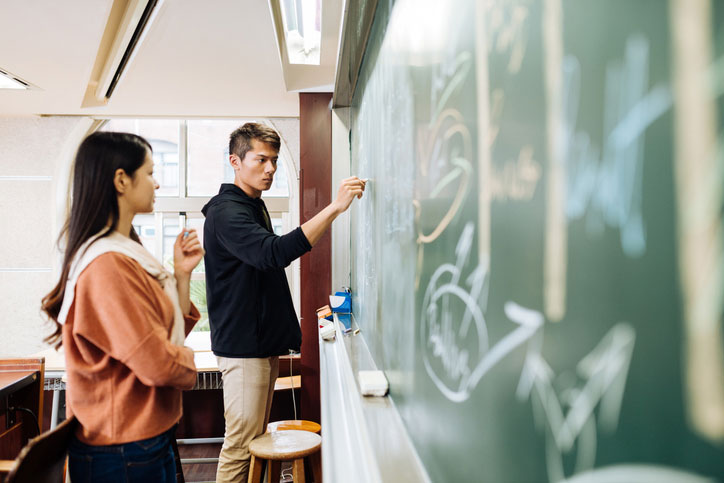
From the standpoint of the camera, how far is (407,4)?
3.10 ft

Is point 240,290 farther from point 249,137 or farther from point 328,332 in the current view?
point 249,137

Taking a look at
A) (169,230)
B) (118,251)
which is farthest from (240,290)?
(169,230)

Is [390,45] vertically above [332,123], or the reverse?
[332,123]

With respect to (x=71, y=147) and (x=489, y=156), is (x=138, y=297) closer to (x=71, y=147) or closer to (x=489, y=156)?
(x=489, y=156)

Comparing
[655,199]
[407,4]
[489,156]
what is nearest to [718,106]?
[655,199]

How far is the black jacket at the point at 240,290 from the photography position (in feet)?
6.58

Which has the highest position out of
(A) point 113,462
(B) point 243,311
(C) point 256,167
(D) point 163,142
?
(D) point 163,142

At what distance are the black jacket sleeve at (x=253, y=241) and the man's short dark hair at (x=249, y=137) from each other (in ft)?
0.84

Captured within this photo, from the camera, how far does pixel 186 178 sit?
4980 millimetres

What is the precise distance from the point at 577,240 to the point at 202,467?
12.1 feet

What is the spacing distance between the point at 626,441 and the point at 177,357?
3.81 ft

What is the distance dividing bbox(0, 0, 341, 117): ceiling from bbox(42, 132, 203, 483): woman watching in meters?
1.34

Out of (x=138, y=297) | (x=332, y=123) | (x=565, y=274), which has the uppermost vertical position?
(x=332, y=123)

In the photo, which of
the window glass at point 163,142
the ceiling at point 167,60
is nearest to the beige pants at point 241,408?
the ceiling at point 167,60
